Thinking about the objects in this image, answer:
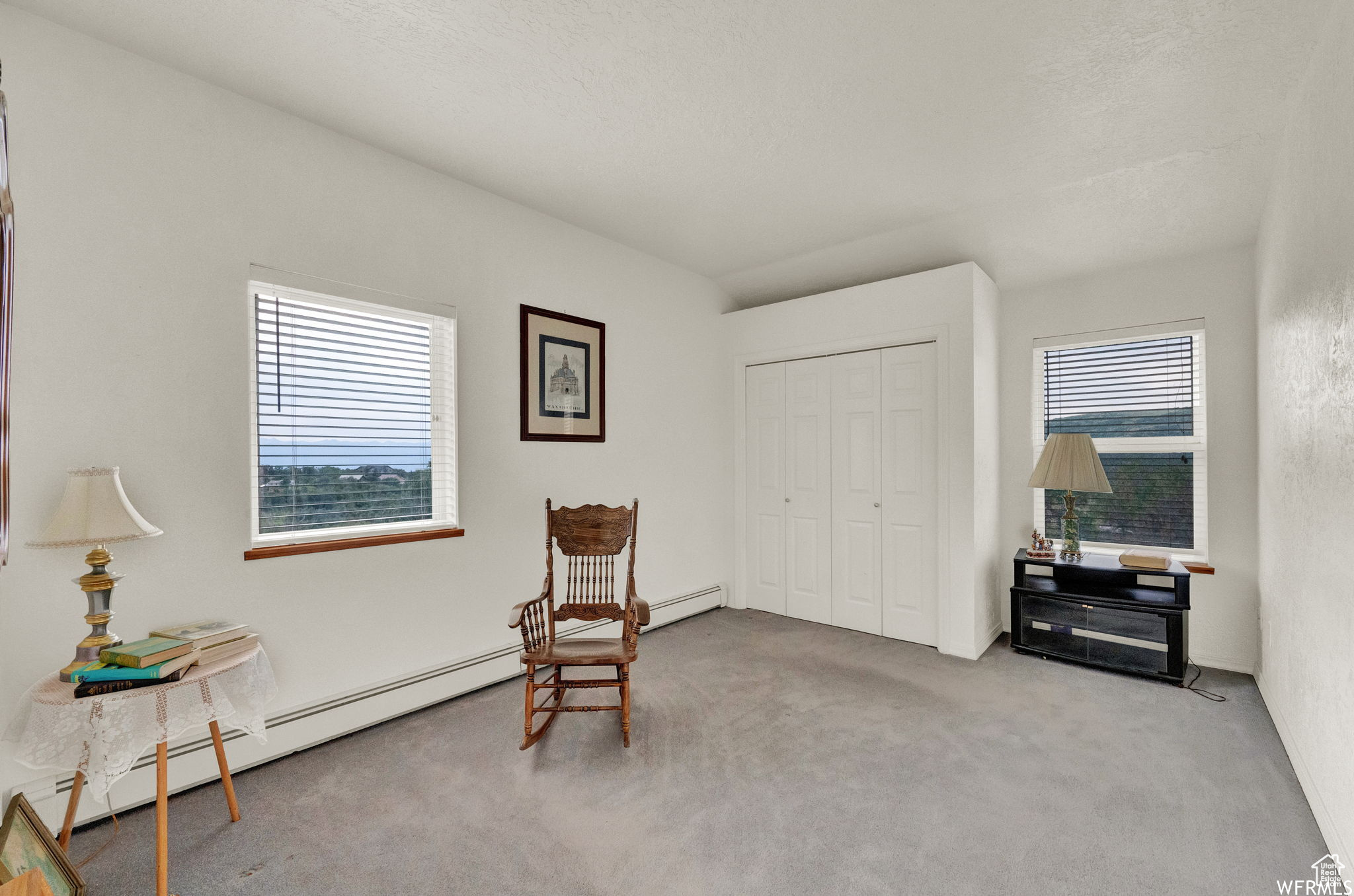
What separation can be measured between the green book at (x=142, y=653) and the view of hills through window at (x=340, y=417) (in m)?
0.72

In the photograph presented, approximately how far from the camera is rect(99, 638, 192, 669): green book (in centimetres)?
180

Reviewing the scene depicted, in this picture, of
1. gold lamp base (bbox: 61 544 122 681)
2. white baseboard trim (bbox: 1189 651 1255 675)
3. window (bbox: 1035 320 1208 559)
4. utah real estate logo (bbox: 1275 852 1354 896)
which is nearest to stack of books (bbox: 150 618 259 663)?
gold lamp base (bbox: 61 544 122 681)

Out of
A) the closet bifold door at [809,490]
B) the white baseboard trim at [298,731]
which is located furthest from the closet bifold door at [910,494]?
the white baseboard trim at [298,731]

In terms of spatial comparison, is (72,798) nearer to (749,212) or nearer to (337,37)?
(337,37)

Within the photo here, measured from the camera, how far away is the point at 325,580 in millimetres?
2656

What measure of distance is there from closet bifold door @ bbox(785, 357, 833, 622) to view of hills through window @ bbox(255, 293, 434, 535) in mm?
2756

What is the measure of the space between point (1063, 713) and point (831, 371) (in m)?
2.58

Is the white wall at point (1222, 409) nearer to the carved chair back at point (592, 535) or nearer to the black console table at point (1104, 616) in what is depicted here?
the black console table at point (1104, 616)

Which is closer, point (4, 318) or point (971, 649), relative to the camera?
point (4, 318)

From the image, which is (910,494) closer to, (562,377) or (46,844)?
(562,377)

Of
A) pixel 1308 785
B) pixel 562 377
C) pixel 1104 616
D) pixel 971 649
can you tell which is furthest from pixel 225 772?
pixel 1104 616

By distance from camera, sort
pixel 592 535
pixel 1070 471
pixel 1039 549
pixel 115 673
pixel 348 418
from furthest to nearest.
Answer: pixel 1039 549
pixel 1070 471
pixel 592 535
pixel 348 418
pixel 115 673

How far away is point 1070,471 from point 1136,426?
81 cm

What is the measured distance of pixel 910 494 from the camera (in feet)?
13.4
